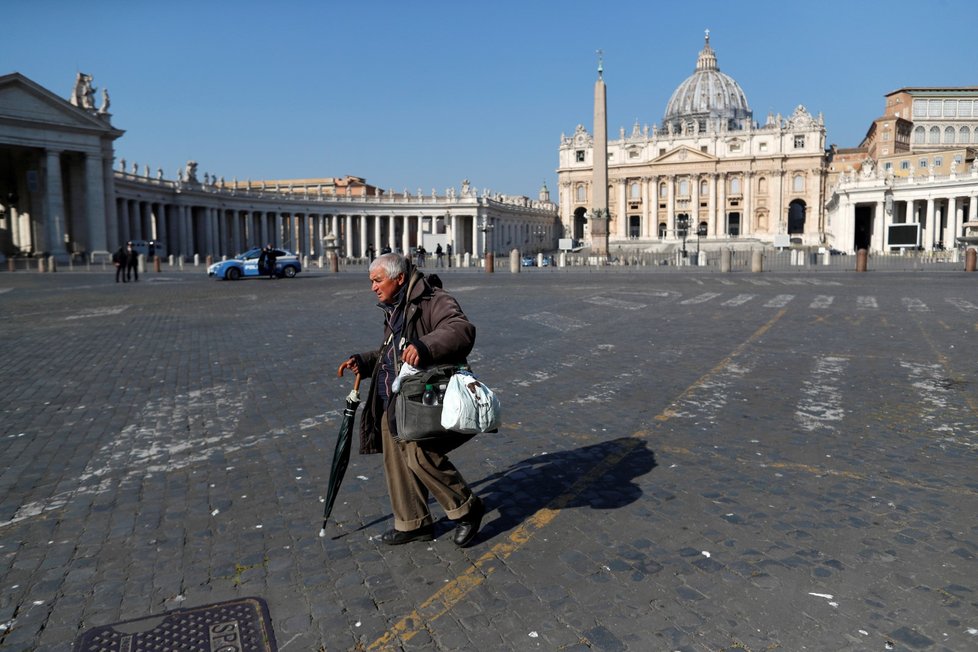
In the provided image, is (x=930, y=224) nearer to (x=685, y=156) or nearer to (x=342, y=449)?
(x=685, y=156)

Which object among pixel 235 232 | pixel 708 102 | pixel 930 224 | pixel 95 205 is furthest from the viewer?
pixel 708 102

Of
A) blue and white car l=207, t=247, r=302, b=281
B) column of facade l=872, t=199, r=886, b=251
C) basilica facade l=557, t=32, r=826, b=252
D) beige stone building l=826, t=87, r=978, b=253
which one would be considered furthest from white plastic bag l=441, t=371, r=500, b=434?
basilica facade l=557, t=32, r=826, b=252

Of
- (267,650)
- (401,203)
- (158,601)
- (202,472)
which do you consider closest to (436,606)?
(267,650)

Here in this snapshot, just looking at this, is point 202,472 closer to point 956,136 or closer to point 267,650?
point 267,650

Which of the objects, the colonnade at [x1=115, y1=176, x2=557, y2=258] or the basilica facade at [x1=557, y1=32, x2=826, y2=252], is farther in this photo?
the basilica facade at [x1=557, y1=32, x2=826, y2=252]

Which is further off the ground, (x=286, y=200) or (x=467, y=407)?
(x=286, y=200)

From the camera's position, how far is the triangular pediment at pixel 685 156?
101m

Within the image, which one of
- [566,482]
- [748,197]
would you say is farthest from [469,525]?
[748,197]

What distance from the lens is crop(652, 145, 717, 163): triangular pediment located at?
332 feet

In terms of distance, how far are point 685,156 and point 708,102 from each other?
20.3 m

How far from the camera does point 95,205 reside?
5103 centimetres

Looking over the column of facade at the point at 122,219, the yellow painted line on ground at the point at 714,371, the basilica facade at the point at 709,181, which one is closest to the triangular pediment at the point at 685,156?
the basilica facade at the point at 709,181

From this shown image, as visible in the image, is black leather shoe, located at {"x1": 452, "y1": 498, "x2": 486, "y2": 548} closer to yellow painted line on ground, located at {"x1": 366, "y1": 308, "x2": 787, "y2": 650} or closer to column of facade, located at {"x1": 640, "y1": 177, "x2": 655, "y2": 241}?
yellow painted line on ground, located at {"x1": 366, "y1": 308, "x2": 787, "y2": 650}

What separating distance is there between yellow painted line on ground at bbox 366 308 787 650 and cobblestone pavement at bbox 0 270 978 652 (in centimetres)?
2
